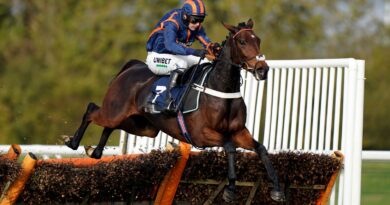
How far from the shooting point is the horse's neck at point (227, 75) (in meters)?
8.68

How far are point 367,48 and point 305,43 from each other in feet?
5.91

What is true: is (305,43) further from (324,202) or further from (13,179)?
(13,179)

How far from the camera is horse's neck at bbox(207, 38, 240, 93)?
8680 millimetres

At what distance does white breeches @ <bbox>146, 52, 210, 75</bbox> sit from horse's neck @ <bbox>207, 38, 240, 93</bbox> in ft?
2.13

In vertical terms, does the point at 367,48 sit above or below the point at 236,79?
above

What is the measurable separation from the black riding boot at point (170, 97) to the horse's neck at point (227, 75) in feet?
1.61

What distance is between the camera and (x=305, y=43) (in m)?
25.7

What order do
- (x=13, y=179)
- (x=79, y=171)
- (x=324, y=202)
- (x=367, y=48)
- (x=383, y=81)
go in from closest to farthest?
1. (x=13, y=179)
2. (x=79, y=171)
3. (x=324, y=202)
4. (x=383, y=81)
5. (x=367, y=48)

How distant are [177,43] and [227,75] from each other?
0.64 meters

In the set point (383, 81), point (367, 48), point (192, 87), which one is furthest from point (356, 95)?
point (367, 48)

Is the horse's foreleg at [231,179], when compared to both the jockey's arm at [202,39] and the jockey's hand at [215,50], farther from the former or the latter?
the jockey's arm at [202,39]

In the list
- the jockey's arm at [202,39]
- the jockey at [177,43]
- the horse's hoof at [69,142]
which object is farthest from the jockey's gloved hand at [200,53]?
the horse's hoof at [69,142]

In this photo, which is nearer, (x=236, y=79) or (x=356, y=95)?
(x=236, y=79)

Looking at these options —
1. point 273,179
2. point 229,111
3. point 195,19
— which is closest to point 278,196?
point 273,179
